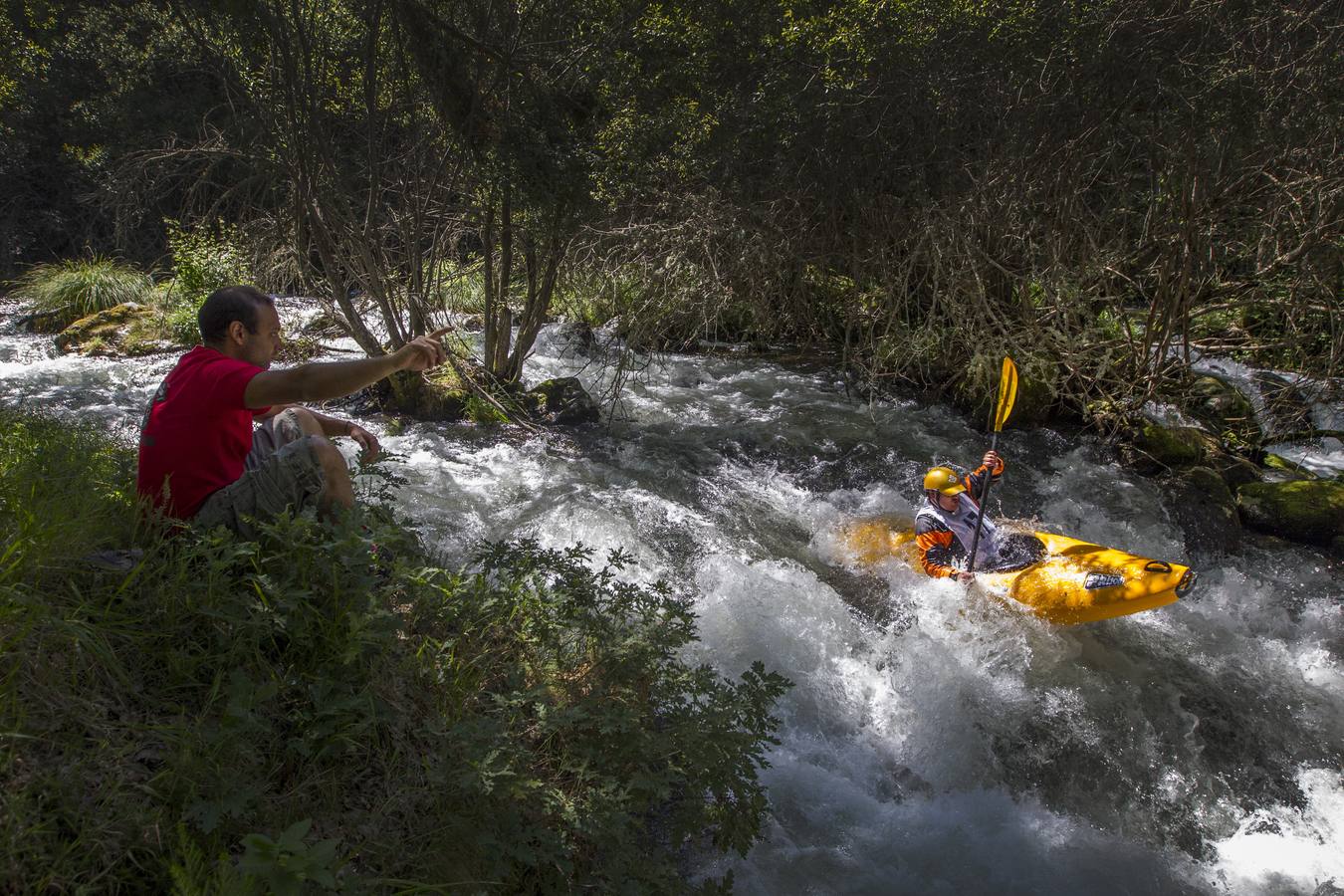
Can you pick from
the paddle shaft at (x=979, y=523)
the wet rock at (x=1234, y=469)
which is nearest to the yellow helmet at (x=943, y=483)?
the paddle shaft at (x=979, y=523)

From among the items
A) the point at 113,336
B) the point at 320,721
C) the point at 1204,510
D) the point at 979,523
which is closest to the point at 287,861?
the point at 320,721

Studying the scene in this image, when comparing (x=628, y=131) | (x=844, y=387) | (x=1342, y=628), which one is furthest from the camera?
(x=844, y=387)

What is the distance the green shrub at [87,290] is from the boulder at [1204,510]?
12.3m

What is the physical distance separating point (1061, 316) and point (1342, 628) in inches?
152

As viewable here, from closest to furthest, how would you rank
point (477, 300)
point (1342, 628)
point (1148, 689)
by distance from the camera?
1. point (1148, 689)
2. point (1342, 628)
3. point (477, 300)

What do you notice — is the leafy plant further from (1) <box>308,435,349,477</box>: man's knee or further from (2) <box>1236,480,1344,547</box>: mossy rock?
(2) <box>1236,480,1344,547</box>: mossy rock

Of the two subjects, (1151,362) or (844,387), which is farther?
(844,387)

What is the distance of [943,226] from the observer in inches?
302

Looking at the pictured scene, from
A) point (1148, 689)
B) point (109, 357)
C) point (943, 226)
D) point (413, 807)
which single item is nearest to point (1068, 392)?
point (943, 226)

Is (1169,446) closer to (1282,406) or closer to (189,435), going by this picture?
(1282,406)

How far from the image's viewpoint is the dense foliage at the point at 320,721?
1670 mm

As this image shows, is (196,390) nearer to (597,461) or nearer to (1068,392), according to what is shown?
(597,461)

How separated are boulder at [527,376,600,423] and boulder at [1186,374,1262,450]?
6026 mm

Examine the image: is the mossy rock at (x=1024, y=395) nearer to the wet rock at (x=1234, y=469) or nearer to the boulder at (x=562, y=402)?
the wet rock at (x=1234, y=469)
